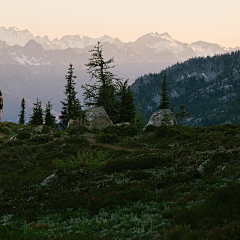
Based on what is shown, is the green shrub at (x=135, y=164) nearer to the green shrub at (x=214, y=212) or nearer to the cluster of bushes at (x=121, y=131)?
the green shrub at (x=214, y=212)

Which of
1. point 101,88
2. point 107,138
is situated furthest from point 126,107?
point 107,138

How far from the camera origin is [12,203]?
11.4m

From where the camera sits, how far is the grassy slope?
7.27 m

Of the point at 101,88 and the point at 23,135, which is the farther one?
the point at 101,88

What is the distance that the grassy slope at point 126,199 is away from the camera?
7266mm

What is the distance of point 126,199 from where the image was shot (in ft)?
34.0

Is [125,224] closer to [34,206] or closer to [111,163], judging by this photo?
[34,206]

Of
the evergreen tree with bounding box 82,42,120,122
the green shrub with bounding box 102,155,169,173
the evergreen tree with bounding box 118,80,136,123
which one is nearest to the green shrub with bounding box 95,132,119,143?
the green shrub with bounding box 102,155,169,173

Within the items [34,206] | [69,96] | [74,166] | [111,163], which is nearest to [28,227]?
[34,206]

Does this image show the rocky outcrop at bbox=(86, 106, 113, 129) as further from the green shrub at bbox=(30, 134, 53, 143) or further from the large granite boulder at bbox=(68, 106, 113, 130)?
the green shrub at bbox=(30, 134, 53, 143)

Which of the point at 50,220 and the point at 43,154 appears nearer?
the point at 50,220

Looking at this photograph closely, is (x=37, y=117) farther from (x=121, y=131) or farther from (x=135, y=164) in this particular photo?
(x=135, y=164)

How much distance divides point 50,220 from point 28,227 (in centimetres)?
100

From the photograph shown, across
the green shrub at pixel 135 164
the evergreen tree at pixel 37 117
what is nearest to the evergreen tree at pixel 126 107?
the green shrub at pixel 135 164
